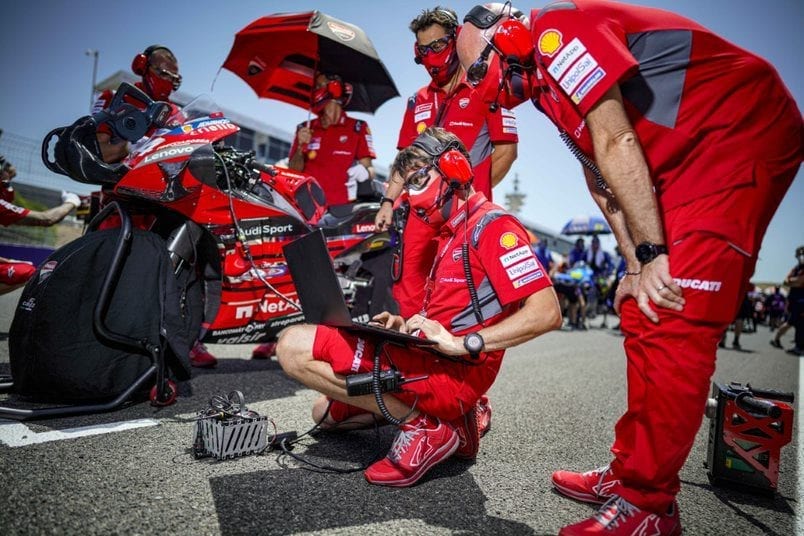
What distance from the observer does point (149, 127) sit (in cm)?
250

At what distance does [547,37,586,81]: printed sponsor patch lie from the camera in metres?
1.35

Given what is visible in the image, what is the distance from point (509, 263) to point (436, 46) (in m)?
2.09

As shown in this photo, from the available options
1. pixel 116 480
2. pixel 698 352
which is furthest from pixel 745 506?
pixel 116 480

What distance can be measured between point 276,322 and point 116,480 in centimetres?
156

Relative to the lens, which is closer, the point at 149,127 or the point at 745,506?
the point at 745,506

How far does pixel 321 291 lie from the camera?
1847mm

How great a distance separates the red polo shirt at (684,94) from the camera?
1.35 metres

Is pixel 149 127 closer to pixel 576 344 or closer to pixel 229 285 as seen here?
pixel 229 285

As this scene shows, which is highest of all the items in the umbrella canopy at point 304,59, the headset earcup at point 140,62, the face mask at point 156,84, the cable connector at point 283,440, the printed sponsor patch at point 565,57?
the umbrella canopy at point 304,59

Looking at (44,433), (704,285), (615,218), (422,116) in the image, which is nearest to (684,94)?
(615,218)

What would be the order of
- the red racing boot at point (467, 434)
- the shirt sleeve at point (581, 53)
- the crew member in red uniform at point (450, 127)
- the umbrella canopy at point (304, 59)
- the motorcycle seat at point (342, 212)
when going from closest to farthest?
1. the shirt sleeve at point (581, 53)
2. the red racing boot at point (467, 434)
3. the crew member in red uniform at point (450, 127)
4. the motorcycle seat at point (342, 212)
5. the umbrella canopy at point (304, 59)

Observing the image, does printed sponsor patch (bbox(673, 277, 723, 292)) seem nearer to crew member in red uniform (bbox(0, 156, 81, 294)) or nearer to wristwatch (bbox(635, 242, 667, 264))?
wristwatch (bbox(635, 242, 667, 264))

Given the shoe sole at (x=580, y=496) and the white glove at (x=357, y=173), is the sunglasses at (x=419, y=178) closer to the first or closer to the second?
the shoe sole at (x=580, y=496)

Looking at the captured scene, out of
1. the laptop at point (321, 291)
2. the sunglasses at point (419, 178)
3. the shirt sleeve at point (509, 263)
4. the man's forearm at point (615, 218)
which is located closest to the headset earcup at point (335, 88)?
the sunglasses at point (419, 178)
